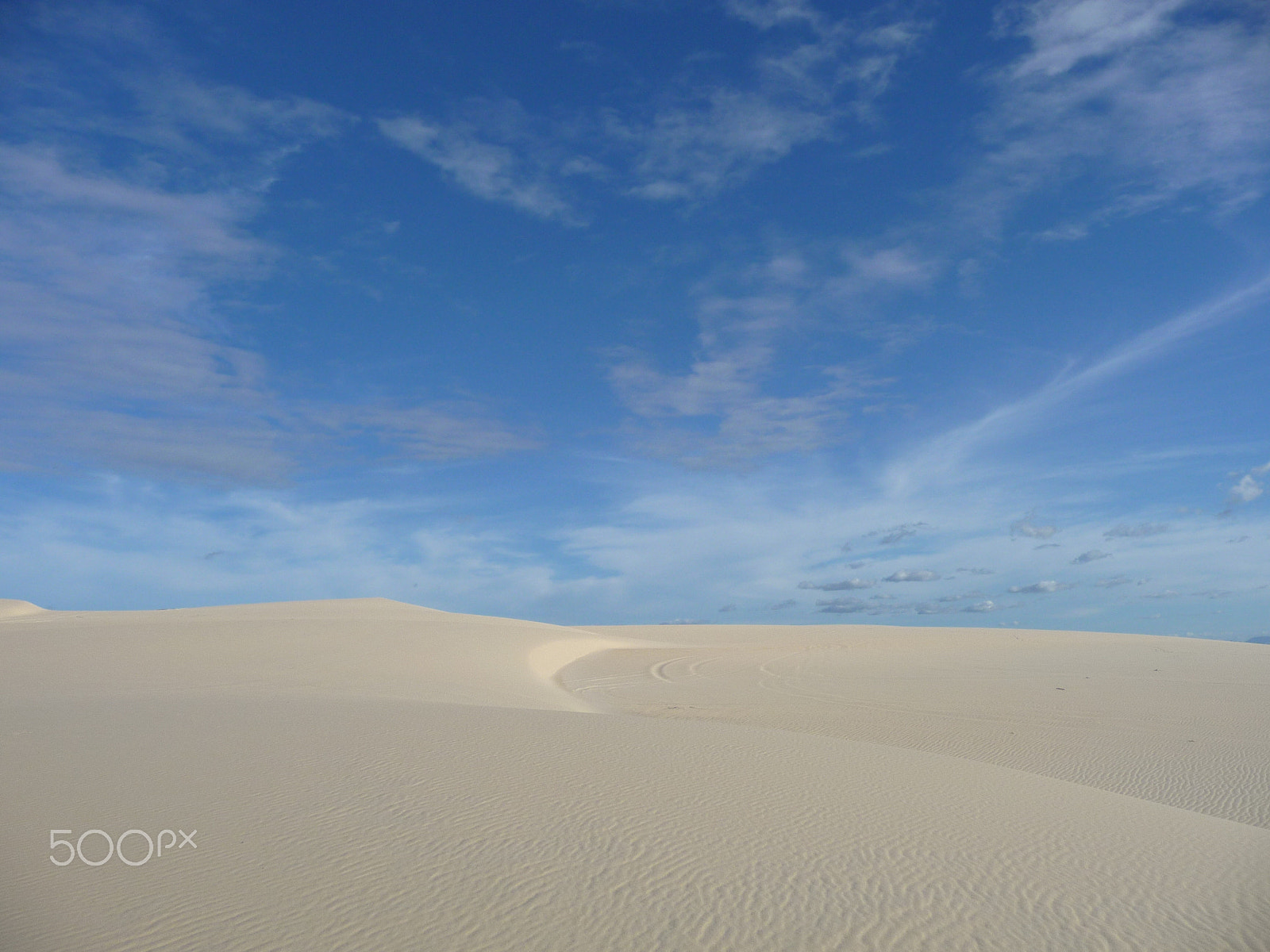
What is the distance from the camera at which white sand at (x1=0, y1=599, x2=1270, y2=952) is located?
3.85m

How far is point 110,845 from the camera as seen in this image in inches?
→ 190

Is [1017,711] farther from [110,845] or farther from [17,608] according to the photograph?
[17,608]

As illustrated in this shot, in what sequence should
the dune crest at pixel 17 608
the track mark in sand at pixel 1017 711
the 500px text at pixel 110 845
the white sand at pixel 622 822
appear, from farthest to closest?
the dune crest at pixel 17 608 → the track mark in sand at pixel 1017 711 → the 500px text at pixel 110 845 → the white sand at pixel 622 822

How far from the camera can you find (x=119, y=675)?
43.3 feet

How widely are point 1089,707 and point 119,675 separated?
55.6 ft

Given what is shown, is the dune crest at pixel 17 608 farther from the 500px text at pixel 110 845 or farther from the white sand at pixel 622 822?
the 500px text at pixel 110 845

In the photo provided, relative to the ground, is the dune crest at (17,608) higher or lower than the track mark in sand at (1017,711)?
higher

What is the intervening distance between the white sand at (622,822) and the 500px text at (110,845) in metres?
0.06

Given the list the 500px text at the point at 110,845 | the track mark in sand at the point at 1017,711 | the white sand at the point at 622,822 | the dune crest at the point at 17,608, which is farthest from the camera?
the dune crest at the point at 17,608

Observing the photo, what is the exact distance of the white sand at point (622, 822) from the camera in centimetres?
385


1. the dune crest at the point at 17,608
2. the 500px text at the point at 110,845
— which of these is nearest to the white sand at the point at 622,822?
the 500px text at the point at 110,845

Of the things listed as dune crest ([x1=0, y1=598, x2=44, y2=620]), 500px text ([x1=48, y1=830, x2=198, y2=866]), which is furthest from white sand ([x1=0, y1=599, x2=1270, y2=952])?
dune crest ([x1=0, y1=598, x2=44, y2=620])

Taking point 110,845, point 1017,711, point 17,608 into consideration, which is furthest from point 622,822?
point 17,608

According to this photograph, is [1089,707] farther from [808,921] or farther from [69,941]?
[69,941]
